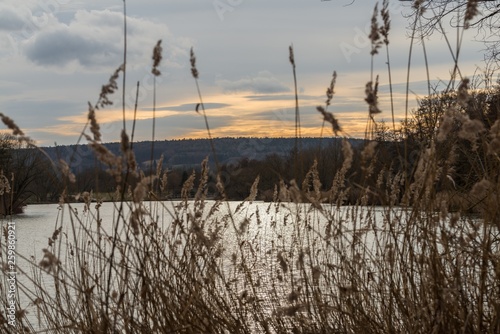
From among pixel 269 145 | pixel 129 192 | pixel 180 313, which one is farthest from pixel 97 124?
pixel 269 145

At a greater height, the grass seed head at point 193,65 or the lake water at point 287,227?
the grass seed head at point 193,65

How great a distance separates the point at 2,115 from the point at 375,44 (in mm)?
1493

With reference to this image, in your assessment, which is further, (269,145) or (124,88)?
(269,145)

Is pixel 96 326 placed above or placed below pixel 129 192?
below

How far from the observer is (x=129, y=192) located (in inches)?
99.0

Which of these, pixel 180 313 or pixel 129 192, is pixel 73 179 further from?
pixel 180 313

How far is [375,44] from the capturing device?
2.63m

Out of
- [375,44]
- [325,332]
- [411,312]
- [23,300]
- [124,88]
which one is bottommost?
[23,300]

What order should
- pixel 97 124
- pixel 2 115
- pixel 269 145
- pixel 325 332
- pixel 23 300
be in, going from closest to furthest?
pixel 97 124
pixel 2 115
pixel 325 332
pixel 23 300
pixel 269 145

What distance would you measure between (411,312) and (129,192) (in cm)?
124

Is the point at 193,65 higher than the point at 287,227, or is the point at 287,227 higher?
the point at 193,65

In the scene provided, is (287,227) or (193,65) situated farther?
(287,227)

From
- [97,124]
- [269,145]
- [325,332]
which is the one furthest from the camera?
[269,145]

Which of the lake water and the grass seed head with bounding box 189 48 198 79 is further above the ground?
the grass seed head with bounding box 189 48 198 79
